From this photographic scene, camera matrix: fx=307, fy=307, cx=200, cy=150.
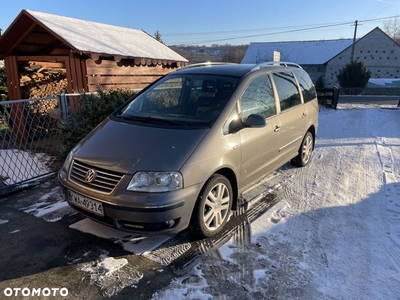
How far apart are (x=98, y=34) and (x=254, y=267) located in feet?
24.2

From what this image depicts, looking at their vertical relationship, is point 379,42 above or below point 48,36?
above

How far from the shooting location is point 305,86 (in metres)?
5.38

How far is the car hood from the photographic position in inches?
109

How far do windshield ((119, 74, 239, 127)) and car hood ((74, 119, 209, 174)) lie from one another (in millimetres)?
218

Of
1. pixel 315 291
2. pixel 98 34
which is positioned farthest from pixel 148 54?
pixel 315 291

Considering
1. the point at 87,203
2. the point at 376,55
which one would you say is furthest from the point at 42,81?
the point at 376,55

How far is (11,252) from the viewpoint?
119 inches

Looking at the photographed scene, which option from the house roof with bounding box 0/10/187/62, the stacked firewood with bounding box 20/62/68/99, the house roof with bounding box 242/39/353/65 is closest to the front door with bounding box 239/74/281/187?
the house roof with bounding box 0/10/187/62

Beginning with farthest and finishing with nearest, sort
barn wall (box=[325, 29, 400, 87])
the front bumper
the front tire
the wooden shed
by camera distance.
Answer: barn wall (box=[325, 29, 400, 87]), the wooden shed, the front tire, the front bumper

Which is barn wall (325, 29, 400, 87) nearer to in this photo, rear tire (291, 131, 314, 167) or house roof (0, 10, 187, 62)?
house roof (0, 10, 187, 62)

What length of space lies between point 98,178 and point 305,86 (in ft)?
13.1

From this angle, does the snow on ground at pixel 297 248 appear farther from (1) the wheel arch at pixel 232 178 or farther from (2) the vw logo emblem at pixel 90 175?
(2) the vw logo emblem at pixel 90 175

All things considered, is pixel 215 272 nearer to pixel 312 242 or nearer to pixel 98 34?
pixel 312 242

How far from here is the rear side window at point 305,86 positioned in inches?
204
